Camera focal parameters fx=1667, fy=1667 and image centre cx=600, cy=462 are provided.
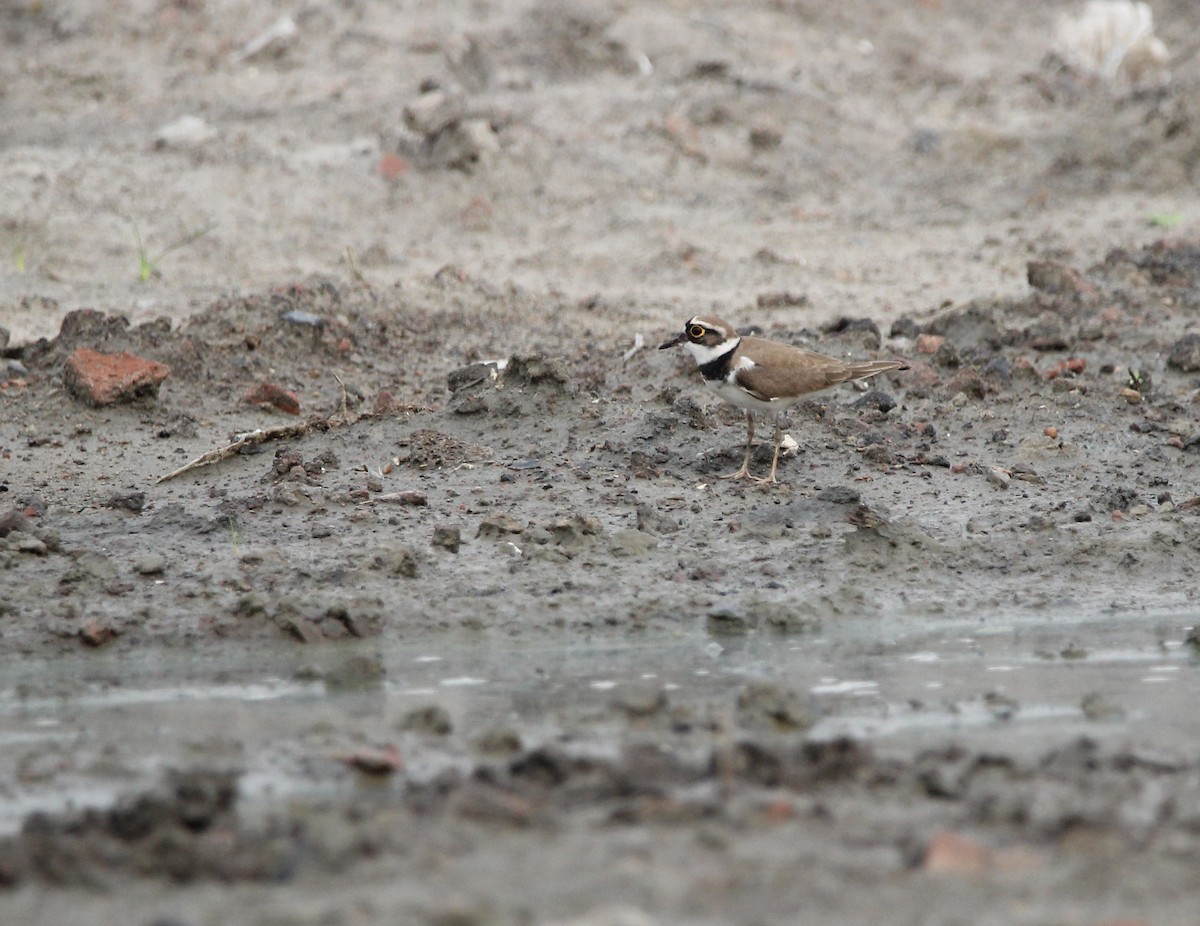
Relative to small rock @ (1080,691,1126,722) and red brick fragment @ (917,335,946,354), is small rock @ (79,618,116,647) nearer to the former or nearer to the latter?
small rock @ (1080,691,1126,722)

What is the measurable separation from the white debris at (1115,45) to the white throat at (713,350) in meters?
7.85

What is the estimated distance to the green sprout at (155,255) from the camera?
10.6 m

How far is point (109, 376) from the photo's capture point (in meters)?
8.90

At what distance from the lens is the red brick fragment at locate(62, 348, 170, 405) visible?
886 cm

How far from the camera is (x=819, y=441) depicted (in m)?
8.86

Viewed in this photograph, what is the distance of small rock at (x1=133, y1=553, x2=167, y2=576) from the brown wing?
2.90 meters

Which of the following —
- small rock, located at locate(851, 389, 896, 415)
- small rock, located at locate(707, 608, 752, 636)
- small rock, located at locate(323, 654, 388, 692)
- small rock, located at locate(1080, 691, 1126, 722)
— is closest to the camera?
small rock, located at locate(1080, 691, 1126, 722)

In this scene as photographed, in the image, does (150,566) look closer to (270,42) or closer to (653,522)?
(653,522)

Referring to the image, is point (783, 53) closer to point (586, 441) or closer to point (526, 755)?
point (586, 441)

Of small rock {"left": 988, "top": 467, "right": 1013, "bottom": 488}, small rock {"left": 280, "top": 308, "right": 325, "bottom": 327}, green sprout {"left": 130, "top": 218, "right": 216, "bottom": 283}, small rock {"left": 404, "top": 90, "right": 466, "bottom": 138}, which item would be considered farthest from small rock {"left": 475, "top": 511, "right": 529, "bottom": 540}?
small rock {"left": 404, "top": 90, "right": 466, "bottom": 138}

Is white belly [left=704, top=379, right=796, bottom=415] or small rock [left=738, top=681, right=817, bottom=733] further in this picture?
white belly [left=704, top=379, right=796, bottom=415]

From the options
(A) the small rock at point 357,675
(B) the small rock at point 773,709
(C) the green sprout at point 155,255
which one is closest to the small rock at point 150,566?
(A) the small rock at point 357,675

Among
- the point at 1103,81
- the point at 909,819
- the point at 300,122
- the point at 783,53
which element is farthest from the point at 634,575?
the point at 1103,81

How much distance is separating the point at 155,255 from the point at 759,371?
498cm
